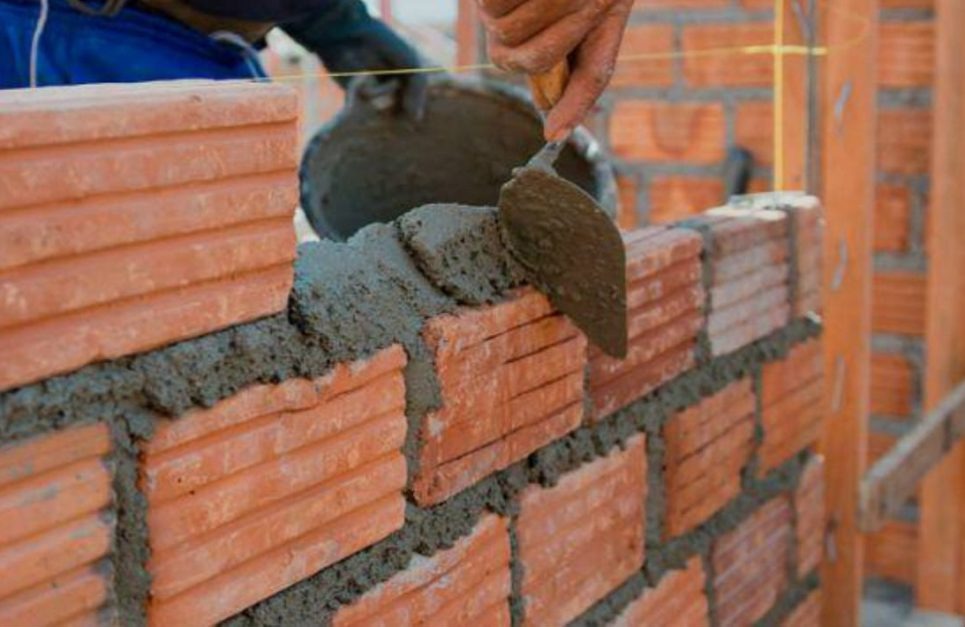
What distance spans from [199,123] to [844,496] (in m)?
1.70

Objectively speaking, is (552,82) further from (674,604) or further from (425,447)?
(674,604)

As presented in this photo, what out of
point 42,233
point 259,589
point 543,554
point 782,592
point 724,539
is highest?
point 42,233

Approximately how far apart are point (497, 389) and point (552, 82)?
33 centimetres

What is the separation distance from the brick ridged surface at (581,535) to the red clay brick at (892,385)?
183 centimetres

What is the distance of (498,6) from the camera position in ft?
4.91

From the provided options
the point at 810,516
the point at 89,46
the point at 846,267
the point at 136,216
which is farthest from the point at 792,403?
the point at 136,216

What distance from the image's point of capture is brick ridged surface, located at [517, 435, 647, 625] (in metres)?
1.65

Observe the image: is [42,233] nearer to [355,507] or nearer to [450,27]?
[355,507]

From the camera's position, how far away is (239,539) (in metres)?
1.21

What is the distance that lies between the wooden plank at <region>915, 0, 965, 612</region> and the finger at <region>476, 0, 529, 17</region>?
73.9 inches

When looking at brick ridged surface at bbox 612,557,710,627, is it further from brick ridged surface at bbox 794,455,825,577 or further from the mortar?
the mortar

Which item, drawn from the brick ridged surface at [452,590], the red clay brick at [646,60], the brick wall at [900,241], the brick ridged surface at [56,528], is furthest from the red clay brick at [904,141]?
the brick ridged surface at [56,528]

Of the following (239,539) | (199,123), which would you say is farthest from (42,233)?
(239,539)

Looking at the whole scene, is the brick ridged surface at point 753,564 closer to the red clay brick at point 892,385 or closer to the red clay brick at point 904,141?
the red clay brick at point 892,385
